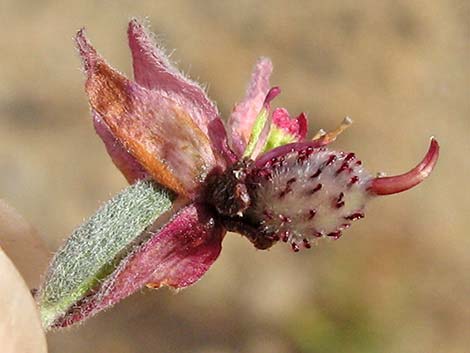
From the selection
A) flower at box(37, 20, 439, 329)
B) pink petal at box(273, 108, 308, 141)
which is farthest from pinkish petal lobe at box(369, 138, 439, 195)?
pink petal at box(273, 108, 308, 141)

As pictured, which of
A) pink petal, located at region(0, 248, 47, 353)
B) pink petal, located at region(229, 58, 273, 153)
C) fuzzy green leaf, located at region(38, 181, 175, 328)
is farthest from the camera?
pink petal, located at region(229, 58, 273, 153)

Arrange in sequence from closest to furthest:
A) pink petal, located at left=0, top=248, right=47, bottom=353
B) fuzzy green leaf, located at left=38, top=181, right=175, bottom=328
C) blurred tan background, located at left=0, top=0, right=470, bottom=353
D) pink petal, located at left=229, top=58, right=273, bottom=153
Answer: pink petal, located at left=0, top=248, right=47, bottom=353, fuzzy green leaf, located at left=38, top=181, right=175, bottom=328, pink petal, located at left=229, top=58, right=273, bottom=153, blurred tan background, located at left=0, top=0, right=470, bottom=353

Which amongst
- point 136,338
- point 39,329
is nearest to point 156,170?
point 39,329

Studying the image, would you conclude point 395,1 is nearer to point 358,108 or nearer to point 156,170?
point 358,108

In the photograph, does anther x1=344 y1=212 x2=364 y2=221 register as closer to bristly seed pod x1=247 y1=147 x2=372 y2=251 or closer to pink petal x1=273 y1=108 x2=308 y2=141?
bristly seed pod x1=247 y1=147 x2=372 y2=251

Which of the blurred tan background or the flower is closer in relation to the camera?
the flower

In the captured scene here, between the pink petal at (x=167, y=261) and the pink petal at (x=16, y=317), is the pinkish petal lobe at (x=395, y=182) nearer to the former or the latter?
the pink petal at (x=167, y=261)
